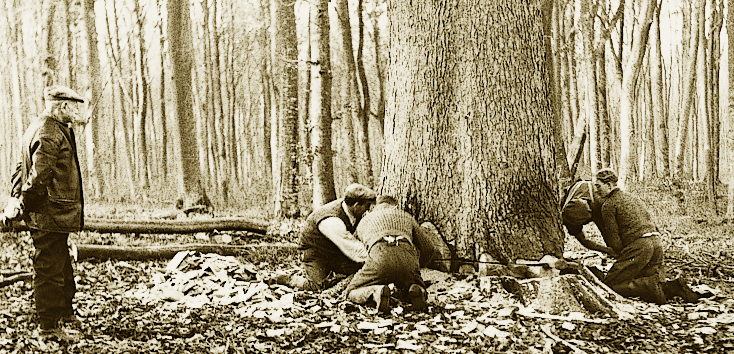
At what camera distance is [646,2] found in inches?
576

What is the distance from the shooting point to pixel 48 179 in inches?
217

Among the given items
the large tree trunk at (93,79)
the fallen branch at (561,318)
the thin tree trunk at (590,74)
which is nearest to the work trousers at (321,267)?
the fallen branch at (561,318)

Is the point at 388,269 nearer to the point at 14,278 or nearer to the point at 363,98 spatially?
the point at 14,278

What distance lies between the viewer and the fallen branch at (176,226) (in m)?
10.3

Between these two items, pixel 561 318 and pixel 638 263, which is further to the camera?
pixel 638 263

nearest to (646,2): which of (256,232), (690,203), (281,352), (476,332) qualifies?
(690,203)

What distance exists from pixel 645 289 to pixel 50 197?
518cm

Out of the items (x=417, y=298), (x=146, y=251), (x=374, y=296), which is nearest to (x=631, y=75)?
(x=146, y=251)

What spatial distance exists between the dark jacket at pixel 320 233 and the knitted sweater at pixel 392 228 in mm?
377

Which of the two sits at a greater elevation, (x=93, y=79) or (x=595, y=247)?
(x=93, y=79)

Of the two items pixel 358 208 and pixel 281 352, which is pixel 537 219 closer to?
pixel 358 208

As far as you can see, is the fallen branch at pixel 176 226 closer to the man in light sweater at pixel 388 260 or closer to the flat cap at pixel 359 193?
the flat cap at pixel 359 193

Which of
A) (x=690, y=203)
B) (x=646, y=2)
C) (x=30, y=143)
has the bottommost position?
(x=690, y=203)

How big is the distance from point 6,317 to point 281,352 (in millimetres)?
2638
